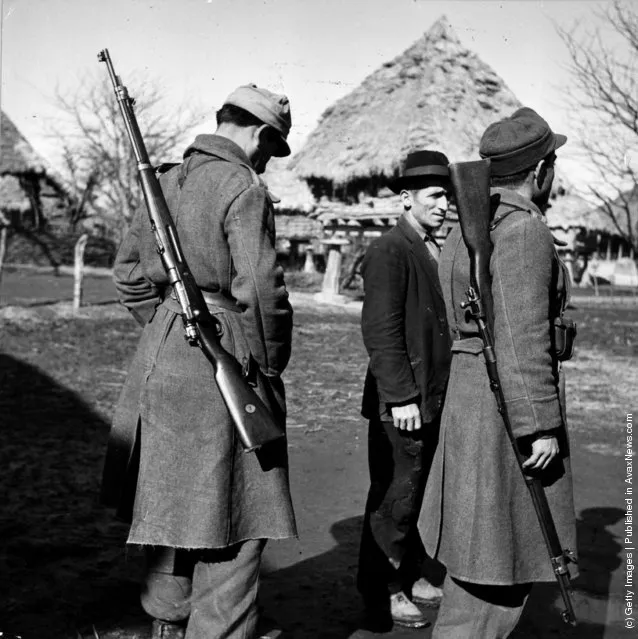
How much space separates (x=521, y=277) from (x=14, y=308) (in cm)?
1356

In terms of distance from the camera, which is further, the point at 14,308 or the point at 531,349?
the point at 14,308

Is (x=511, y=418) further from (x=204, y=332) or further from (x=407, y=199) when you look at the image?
(x=407, y=199)

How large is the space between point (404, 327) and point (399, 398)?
322mm

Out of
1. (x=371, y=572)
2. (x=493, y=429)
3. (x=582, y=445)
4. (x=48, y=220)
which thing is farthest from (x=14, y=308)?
(x=48, y=220)

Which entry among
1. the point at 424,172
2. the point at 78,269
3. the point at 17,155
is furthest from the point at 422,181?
the point at 17,155

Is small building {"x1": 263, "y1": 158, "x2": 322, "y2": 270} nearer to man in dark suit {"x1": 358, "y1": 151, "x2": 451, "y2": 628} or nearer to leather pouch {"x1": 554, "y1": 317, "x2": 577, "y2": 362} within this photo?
man in dark suit {"x1": 358, "y1": 151, "x2": 451, "y2": 628}

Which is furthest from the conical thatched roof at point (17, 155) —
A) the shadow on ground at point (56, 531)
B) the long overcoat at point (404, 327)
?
the long overcoat at point (404, 327)

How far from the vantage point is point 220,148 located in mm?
2896

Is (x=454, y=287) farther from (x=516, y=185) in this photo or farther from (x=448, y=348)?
(x=448, y=348)

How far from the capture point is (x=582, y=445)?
23.2ft

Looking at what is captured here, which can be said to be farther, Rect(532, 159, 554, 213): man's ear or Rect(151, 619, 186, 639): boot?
Rect(151, 619, 186, 639): boot

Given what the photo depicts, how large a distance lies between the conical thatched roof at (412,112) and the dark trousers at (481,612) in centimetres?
1931

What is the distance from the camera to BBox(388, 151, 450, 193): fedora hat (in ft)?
12.6

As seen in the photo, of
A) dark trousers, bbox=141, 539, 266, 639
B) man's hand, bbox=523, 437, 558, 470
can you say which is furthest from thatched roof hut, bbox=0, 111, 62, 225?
man's hand, bbox=523, 437, 558, 470
